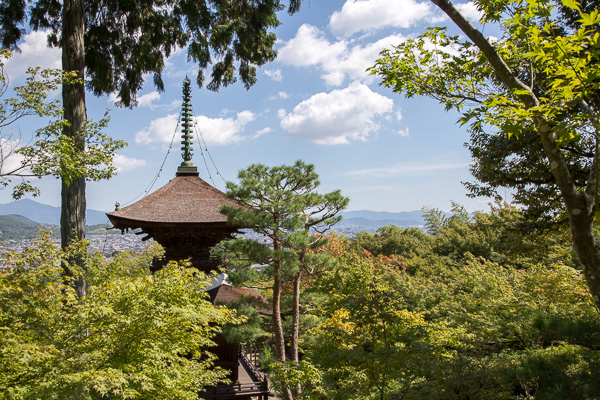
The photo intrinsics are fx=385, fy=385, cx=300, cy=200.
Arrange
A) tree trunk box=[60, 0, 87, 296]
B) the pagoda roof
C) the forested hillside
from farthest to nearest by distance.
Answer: the pagoda roof
tree trunk box=[60, 0, 87, 296]
the forested hillside

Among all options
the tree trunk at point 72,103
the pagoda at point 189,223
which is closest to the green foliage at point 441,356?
the pagoda at point 189,223

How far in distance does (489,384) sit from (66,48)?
23.9 ft

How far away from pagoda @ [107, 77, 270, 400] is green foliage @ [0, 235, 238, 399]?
230 centimetres

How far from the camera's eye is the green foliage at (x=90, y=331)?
2869 millimetres

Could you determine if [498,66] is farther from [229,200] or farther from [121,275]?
[229,200]

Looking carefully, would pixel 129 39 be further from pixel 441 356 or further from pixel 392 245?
pixel 392 245

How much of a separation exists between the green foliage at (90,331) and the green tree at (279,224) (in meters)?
3.21

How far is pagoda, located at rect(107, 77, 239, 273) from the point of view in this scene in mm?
6763

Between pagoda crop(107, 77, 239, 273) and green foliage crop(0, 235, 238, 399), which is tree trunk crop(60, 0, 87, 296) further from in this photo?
green foliage crop(0, 235, 238, 399)

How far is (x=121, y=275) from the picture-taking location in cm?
481

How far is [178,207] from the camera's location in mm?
7055

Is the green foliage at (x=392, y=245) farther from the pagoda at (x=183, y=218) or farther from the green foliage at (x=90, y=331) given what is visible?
the green foliage at (x=90, y=331)

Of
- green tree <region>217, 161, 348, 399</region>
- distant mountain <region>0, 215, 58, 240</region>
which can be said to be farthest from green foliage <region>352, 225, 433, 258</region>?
distant mountain <region>0, 215, 58, 240</region>

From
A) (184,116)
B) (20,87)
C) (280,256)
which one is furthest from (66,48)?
(280,256)
